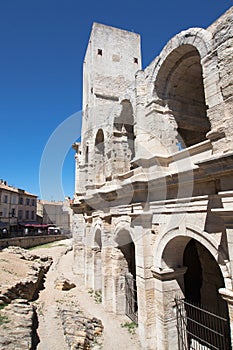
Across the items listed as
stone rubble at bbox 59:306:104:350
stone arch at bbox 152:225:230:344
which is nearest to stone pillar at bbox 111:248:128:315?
stone rubble at bbox 59:306:104:350

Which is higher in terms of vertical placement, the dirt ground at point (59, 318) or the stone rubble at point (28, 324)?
the stone rubble at point (28, 324)

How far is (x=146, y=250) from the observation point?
265 inches

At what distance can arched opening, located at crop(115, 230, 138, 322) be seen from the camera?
8672 millimetres

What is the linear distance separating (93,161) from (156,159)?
6.50m

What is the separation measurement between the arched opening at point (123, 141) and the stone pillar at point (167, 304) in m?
4.61

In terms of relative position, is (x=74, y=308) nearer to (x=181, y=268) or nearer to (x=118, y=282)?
(x=118, y=282)

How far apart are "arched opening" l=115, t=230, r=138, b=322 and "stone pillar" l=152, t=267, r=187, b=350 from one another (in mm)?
2380

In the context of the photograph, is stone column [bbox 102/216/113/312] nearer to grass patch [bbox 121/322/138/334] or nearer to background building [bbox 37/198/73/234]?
grass patch [bbox 121/322/138/334]

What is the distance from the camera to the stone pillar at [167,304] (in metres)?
6.04

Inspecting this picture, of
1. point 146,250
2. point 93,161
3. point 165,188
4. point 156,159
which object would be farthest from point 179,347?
point 93,161

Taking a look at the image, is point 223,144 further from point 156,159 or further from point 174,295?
point 174,295

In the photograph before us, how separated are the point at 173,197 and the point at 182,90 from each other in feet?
12.7

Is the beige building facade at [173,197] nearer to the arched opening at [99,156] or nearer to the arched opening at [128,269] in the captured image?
the arched opening at [128,269]

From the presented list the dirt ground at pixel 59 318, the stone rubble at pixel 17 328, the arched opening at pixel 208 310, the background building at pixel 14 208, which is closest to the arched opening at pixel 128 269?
the dirt ground at pixel 59 318
